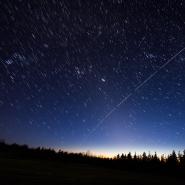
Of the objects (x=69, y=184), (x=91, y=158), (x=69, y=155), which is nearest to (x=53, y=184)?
(x=69, y=184)

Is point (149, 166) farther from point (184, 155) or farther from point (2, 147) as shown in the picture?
point (2, 147)

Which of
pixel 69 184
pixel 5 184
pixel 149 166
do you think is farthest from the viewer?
pixel 149 166

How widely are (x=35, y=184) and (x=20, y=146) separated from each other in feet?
553

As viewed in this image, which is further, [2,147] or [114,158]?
[2,147]

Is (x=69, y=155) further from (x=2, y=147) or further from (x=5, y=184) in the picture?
(x=5, y=184)

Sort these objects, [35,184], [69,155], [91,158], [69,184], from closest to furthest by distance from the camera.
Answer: [35,184] → [69,184] → [91,158] → [69,155]

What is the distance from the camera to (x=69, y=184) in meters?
21.3

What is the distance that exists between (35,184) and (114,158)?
103 meters

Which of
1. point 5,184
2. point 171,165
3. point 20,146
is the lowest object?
point 5,184

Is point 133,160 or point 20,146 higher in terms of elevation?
point 20,146

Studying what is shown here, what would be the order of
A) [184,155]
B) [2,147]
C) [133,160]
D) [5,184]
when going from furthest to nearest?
[2,147] → [133,160] → [184,155] → [5,184]

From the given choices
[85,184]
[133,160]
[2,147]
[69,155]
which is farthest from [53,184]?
[2,147]

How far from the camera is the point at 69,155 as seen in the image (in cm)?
13938

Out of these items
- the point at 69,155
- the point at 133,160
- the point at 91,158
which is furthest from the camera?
the point at 69,155
